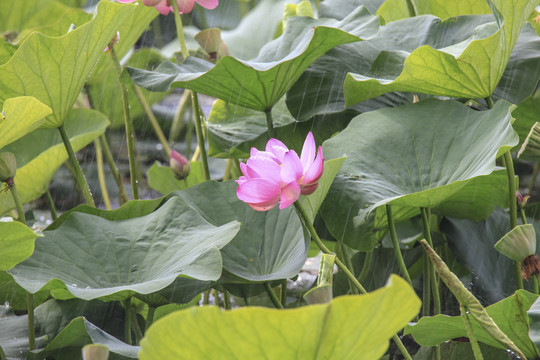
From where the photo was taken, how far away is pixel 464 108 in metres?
1.02

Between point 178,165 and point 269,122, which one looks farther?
point 178,165

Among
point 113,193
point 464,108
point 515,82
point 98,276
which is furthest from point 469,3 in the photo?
point 113,193

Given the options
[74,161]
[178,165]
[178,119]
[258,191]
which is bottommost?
[178,119]

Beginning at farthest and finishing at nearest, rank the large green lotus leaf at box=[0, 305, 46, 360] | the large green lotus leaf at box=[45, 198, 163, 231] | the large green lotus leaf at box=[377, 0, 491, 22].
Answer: the large green lotus leaf at box=[377, 0, 491, 22], the large green lotus leaf at box=[45, 198, 163, 231], the large green lotus leaf at box=[0, 305, 46, 360]

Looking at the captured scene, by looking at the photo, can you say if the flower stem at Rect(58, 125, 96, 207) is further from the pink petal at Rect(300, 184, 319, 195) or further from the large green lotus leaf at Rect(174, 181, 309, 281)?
the pink petal at Rect(300, 184, 319, 195)

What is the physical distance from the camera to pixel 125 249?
3.08 feet

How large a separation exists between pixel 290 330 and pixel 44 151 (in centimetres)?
99

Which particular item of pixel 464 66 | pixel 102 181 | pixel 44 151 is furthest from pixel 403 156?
pixel 102 181

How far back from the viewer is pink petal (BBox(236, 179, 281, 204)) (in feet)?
2.26

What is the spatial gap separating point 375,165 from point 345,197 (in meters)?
0.09

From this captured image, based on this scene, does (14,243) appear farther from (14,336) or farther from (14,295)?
(14,295)

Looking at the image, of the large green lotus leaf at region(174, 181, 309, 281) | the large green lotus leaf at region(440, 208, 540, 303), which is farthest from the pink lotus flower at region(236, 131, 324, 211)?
the large green lotus leaf at region(440, 208, 540, 303)

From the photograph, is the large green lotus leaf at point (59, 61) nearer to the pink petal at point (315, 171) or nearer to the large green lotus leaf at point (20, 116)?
the large green lotus leaf at point (20, 116)

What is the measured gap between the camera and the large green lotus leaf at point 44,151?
1.31 meters
